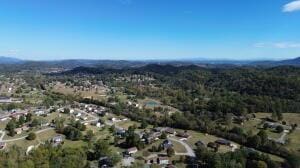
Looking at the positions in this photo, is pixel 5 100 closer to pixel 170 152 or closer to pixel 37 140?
pixel 37 140

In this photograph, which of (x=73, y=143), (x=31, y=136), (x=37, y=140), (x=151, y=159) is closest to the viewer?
(x=151, y=159)

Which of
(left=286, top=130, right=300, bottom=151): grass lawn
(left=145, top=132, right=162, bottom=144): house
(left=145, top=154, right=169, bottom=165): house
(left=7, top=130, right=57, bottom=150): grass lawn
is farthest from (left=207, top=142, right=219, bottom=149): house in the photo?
(left=7, top=130, right=57, bottom=150): grass lawn

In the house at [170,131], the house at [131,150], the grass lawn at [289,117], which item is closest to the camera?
the house at [131,150]

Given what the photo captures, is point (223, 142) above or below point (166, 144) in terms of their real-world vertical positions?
below

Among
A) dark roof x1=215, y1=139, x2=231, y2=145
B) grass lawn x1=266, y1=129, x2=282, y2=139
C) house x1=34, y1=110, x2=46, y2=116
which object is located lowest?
grass lawn x1=266, y1=129, x2=282, y2=139

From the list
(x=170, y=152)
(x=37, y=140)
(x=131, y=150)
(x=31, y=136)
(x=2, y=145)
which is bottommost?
(x=37, y=140)

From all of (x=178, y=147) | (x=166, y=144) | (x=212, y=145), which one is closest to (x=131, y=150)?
(x=166, y=144)

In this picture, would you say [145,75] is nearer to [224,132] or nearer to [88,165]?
[224,132]

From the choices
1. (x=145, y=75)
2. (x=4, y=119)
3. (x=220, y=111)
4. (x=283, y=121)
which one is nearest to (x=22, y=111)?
(x=4, y=119)

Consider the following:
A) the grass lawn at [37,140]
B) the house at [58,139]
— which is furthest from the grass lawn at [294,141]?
the grass lawn at [37,140]

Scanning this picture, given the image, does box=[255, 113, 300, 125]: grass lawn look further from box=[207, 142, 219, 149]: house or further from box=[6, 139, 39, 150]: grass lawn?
box=[6, 139, 39, 150]: grass lawn

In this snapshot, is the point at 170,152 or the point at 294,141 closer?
the point at 170,152

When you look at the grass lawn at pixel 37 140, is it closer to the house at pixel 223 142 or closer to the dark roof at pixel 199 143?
the dark roof at pixel 199 143
